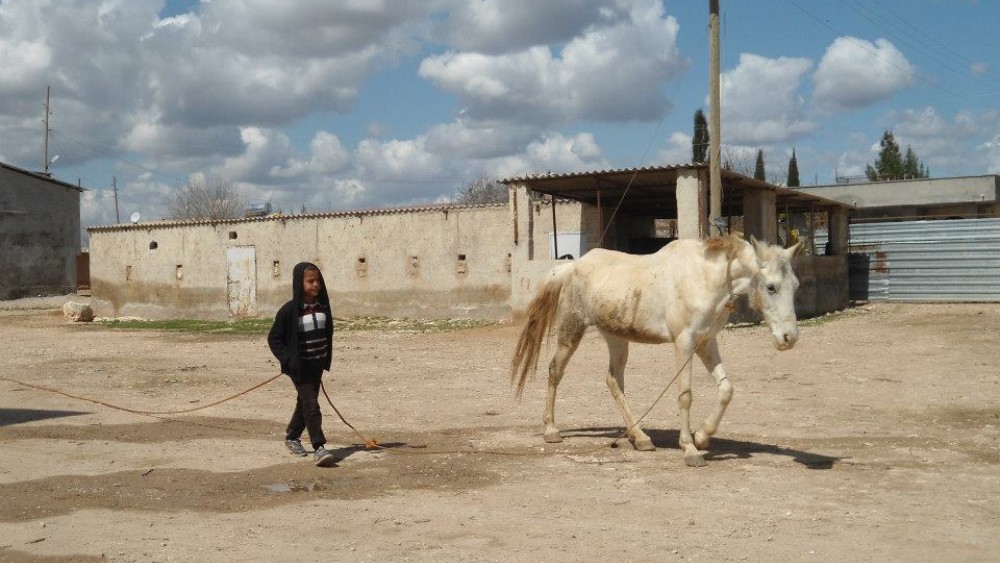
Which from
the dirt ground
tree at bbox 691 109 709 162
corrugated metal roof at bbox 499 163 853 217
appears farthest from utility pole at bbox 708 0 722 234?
tree at bbox 691 109 709 162

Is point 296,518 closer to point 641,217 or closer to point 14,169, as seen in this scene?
point 641,217

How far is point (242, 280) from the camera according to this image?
28.6 meters

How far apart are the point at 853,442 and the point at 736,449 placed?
1.14 meters

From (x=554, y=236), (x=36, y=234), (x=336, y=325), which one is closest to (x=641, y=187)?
(x=554, y=236)

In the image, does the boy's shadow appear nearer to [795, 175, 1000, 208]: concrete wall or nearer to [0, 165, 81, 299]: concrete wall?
[795, 175, 1000, 208]: concrete wall

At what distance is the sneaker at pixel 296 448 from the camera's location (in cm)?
765

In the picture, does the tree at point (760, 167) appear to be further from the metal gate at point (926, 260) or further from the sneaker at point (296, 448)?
the sneaker at point (296, 448)

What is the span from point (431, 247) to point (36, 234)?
24.2 meters

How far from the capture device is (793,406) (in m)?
9.91

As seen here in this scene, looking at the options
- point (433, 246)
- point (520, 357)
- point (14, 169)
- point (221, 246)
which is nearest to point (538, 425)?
point (520, 357)

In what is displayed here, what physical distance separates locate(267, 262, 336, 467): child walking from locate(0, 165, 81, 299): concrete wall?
35.9m

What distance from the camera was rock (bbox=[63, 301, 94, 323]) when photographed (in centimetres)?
2970

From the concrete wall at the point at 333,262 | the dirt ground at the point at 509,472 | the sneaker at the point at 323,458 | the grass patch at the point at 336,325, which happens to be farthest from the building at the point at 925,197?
the sneaker at the point at 323,458

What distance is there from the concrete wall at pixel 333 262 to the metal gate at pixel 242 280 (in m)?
0.12
